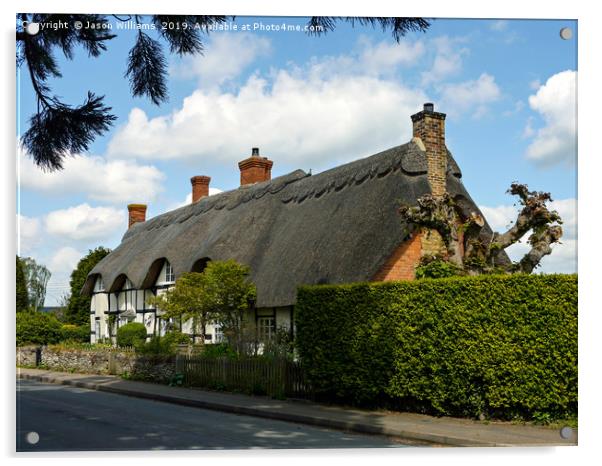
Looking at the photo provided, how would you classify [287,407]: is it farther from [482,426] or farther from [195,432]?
[482,426]

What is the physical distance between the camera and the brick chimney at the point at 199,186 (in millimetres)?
31281

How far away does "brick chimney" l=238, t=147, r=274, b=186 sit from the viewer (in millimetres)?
27219

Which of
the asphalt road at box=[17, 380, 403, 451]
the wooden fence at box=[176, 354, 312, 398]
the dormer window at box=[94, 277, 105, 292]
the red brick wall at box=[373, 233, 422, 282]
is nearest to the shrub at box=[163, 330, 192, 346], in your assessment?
the wooden fence at box=[176, 354, 312, 398]

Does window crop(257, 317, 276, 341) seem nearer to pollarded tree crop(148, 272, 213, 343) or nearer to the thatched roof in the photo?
the thatched roof

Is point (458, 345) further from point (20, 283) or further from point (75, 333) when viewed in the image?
point (75, 333)

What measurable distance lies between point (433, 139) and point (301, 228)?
494cm

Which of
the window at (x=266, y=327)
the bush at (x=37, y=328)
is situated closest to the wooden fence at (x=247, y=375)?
the window at (x=266, y=327)

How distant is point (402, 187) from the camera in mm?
16938

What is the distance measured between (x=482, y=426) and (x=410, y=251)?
6.13 m

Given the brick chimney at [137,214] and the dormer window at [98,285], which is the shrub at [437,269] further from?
the brick chimney at [137,214]

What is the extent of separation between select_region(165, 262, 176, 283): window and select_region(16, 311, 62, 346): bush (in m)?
5.14

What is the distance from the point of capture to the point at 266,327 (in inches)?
763

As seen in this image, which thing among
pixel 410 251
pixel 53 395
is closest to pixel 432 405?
pixel 410 251

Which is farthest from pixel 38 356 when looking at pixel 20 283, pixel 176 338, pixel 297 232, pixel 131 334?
→ pixel 20 283
